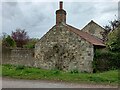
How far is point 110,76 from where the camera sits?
17.9 metres

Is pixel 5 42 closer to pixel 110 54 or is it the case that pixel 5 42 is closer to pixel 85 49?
pixel 85 49

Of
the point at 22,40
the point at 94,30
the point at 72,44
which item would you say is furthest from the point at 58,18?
the point at 22,40

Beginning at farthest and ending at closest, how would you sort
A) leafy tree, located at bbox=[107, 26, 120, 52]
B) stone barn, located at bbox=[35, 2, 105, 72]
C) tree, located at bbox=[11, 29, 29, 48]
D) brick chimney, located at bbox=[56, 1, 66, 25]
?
1. tree, located at bbox=[11, 29, 29, 48]
2. brick chimney, located at bbox=[56, 1, 66, 25]
3. leafy tree, located at bbox=[107, 26, 120, 52]
4. stone barn, located at bbox=[35, 2, 105, 72]

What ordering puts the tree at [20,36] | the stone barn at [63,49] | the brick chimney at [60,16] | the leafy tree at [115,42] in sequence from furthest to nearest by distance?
1. the tree at [20,36]
2. the brick chimney at [60,16]
3. the leafy tree at [115,42]
4. the stone barn at [63,49]

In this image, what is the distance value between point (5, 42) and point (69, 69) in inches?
436

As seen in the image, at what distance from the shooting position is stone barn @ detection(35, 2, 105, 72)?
2436cm

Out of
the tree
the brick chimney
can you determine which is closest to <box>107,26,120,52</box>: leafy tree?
the brick chimney

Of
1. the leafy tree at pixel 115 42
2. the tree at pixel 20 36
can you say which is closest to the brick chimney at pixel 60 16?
the leafy tree at pixel 115 42

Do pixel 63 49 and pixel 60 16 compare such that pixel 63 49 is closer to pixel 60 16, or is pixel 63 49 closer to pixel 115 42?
pixel 60 16

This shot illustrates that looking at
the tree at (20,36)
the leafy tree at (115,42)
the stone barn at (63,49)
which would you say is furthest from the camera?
the tree at (20,36)

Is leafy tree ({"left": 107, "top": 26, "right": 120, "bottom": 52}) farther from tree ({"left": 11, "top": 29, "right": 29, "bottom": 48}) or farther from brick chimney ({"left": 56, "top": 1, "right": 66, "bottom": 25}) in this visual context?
tree ({"left": 11, "top": 29, "right": 29, "bottom": 48})

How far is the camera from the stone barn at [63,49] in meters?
24.4

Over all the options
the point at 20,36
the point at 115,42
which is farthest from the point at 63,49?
the point at 20,36

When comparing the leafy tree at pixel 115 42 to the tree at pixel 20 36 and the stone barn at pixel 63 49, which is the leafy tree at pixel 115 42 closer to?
the stone barn at pixel 63 49
